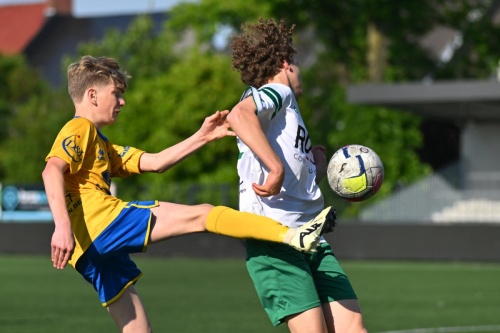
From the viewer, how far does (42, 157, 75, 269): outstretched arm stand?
645 centimetres

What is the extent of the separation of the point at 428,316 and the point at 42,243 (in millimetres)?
17336

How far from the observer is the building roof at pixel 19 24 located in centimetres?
7194

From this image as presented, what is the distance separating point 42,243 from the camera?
2911 centimetres

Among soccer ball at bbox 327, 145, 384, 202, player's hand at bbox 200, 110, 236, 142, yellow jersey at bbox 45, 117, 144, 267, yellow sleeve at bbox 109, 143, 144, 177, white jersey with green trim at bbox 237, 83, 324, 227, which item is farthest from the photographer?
yellow sleeve at bbox 109, 143, 144, 177

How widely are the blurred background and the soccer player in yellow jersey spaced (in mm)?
18395

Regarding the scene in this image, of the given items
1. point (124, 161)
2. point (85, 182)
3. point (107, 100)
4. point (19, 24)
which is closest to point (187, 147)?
point (124, 161)

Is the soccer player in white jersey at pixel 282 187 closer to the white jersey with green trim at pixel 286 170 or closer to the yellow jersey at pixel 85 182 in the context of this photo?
the white jersey with green trim at pixel 286 170

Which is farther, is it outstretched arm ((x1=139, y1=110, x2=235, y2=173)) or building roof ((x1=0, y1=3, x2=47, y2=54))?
building roof ((x1=0, y1=3, x2=47, y2=54))

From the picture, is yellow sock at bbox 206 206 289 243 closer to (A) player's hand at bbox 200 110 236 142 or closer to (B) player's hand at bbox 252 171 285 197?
(B) player's hand at bbox 252 171 285 197

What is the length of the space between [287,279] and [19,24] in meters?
69.8

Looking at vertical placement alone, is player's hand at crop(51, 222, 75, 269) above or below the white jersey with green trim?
below

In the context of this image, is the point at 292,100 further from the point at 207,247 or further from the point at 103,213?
the point at 207,247

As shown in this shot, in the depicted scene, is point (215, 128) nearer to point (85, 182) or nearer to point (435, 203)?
point (85, 182)

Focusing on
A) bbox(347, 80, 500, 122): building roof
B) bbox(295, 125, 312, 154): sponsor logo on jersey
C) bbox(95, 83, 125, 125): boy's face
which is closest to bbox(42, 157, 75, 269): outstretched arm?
bbox(95, 83, 125, 125): boy's face
